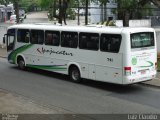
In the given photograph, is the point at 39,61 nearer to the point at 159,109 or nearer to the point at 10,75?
the point at 10,75

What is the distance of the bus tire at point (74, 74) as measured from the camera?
17.9m

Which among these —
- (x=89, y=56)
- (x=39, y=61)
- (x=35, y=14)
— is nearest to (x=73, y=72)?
(x=89, y=56)

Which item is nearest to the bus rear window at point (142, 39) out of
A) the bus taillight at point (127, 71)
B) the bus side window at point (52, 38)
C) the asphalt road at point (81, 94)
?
the bus taillight at point (127, 71)

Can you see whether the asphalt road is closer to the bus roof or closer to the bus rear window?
the bus rear window

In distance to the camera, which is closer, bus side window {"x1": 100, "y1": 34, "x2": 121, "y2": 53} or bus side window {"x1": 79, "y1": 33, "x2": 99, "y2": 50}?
bus side window {"x1": 100, "y1": 34, "x2": 121, "y2": 53}

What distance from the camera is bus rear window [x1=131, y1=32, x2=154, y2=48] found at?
51.2 ft

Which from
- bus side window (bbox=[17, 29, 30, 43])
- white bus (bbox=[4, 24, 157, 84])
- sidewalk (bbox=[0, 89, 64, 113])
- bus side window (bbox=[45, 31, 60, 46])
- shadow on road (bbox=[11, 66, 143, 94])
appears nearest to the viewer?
sidewalk (bbox=[0, 89, 64, 113])

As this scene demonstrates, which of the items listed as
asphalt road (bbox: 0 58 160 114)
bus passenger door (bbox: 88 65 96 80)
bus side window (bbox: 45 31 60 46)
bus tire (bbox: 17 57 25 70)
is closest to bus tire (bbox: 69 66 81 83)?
asphalt road (bbox: 0 58 160 114)

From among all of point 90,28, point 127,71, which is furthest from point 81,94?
point 90,28

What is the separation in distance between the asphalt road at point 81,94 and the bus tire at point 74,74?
0.27 metres

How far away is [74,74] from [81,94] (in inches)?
109

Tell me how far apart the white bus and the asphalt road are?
525 mm

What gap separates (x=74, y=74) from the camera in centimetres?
1809

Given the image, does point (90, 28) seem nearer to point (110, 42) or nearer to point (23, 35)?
point (110, 42)
